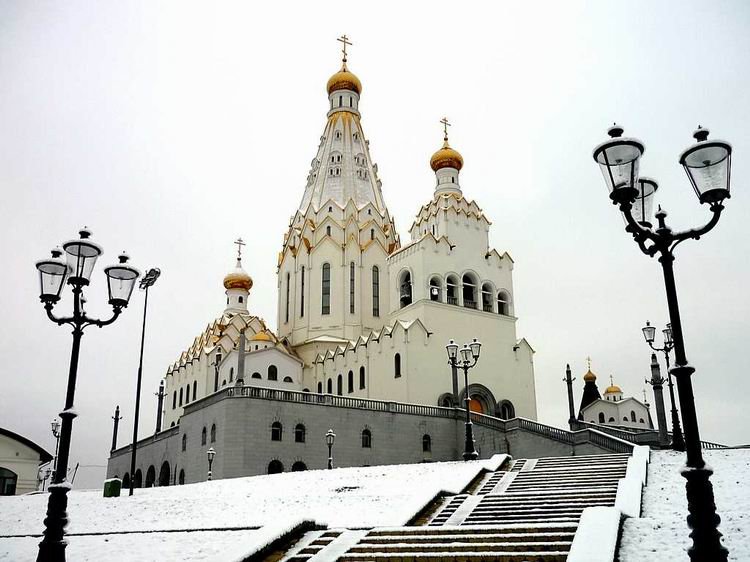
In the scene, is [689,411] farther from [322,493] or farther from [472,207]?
[472,207]

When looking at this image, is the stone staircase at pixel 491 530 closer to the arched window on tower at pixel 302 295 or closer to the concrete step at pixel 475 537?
the concrete step at pixel 475 537

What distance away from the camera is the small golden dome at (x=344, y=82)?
5844cm

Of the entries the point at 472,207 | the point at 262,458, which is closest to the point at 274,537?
the point at 262,458

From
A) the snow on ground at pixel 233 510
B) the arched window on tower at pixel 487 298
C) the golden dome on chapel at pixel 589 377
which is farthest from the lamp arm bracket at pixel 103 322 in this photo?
the golden dome on chapel at pixel 589 377

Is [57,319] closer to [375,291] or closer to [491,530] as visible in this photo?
[491,530]

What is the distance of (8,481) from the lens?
39.8 metres

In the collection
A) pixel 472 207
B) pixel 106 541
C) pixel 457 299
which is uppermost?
pixel 472 207

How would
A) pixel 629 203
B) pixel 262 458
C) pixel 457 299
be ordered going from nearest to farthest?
1. pixel 629 203
2. pixel 262 458
3. pixel 457 299

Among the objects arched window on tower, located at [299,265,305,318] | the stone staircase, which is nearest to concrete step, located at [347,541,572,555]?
the stone staircase

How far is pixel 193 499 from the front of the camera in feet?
64.7

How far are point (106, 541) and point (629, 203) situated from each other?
10.3 meters

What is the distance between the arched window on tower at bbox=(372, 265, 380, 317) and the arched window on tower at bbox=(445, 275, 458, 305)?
23.6 feet

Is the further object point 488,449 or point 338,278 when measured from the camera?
point 338,278

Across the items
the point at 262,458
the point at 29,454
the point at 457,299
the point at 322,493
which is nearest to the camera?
the point at 322,493
